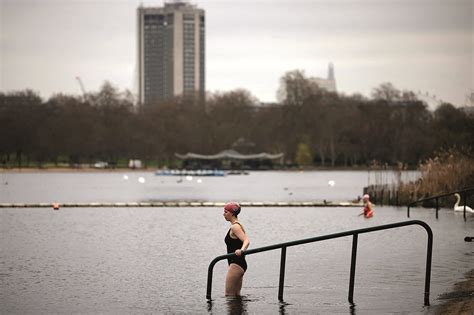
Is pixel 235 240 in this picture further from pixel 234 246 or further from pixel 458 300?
pixel 458 300

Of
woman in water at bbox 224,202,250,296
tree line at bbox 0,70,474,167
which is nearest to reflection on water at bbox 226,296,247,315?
woman in water at bbox 224,202,250,296

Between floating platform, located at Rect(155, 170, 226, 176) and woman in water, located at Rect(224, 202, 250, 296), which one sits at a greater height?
floating platform, located at Rect(155, 170, 226, 176)

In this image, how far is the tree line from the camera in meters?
163

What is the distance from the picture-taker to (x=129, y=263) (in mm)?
31594

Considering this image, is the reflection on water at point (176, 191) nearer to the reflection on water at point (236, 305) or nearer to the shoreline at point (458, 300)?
the shoreline at point (458, 300)

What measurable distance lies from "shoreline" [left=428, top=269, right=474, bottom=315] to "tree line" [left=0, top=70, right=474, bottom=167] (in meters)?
133

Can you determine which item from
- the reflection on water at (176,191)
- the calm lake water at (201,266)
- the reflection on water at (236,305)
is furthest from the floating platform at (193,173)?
the reflection on water at (236,305)

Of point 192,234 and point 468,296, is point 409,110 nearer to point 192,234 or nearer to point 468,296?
point 192,234

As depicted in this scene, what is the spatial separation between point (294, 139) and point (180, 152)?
65.8 feet

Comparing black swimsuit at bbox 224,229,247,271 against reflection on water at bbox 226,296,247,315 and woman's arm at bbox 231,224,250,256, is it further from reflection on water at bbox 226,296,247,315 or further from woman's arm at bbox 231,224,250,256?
reflection on water at bbox 226,296,247,315

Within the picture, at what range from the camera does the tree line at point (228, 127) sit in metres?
163

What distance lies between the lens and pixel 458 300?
22.1m

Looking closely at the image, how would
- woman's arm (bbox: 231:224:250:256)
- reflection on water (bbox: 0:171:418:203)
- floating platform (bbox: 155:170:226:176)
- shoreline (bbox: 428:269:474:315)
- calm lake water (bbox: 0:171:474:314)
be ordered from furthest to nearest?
floating platform (bbox: 155:170:226:176) → reflection on water (bbox: 0:171:418:203) → calm lake water (bbox: 0:171:474:314) → woman's arm (bbox: 231:224:250:256) → shoreline (bbox: 428:269:474:315)

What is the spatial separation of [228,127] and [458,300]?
167836 millimetres
